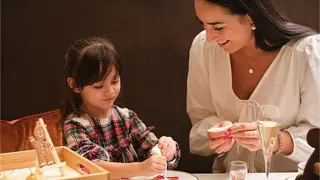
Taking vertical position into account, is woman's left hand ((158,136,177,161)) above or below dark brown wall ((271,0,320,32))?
below

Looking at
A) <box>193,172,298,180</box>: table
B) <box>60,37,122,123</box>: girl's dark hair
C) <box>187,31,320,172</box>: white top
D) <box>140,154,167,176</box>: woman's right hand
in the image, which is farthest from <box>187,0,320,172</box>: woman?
<box>60,37,122,123</box>: girl's dark hair

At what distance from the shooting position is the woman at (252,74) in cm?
194

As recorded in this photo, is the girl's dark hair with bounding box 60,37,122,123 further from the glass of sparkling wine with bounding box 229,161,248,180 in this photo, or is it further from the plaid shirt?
the glass of sparkling wine with bounding box 229,161,248,180

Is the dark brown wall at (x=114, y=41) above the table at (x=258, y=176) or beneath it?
above

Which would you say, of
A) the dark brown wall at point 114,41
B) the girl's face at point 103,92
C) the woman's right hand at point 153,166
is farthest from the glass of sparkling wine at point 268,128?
the dark brown wall at point 114,41

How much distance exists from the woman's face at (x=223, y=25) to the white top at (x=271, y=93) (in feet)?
0.61

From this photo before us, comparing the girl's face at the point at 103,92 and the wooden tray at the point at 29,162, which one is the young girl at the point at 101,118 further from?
the wooden tray at the point at 29,162

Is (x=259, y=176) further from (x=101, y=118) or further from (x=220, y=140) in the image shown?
(x=101, y=118)

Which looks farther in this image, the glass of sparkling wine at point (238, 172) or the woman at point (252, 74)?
the woman at point (252, 74)

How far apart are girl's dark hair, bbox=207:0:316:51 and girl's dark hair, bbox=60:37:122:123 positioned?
0.47 metres

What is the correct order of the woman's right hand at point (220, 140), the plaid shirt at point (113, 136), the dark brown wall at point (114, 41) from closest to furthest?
the woman's right hand at point (220, 140) < the plaid shirt at point (113, 136) < the dark brown wall at point (114, 41)

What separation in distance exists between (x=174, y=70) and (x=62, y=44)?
23.3 inches

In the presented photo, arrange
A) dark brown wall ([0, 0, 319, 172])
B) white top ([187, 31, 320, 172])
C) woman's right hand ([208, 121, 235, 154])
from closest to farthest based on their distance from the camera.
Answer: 1. woman's right hand ([208, 121, 235, 154])
2. white top ([187, 31, 320, 172])
3. dark brown wall ([0, 0, 319, 172])

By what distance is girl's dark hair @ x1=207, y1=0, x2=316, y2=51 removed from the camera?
194 centimetres
